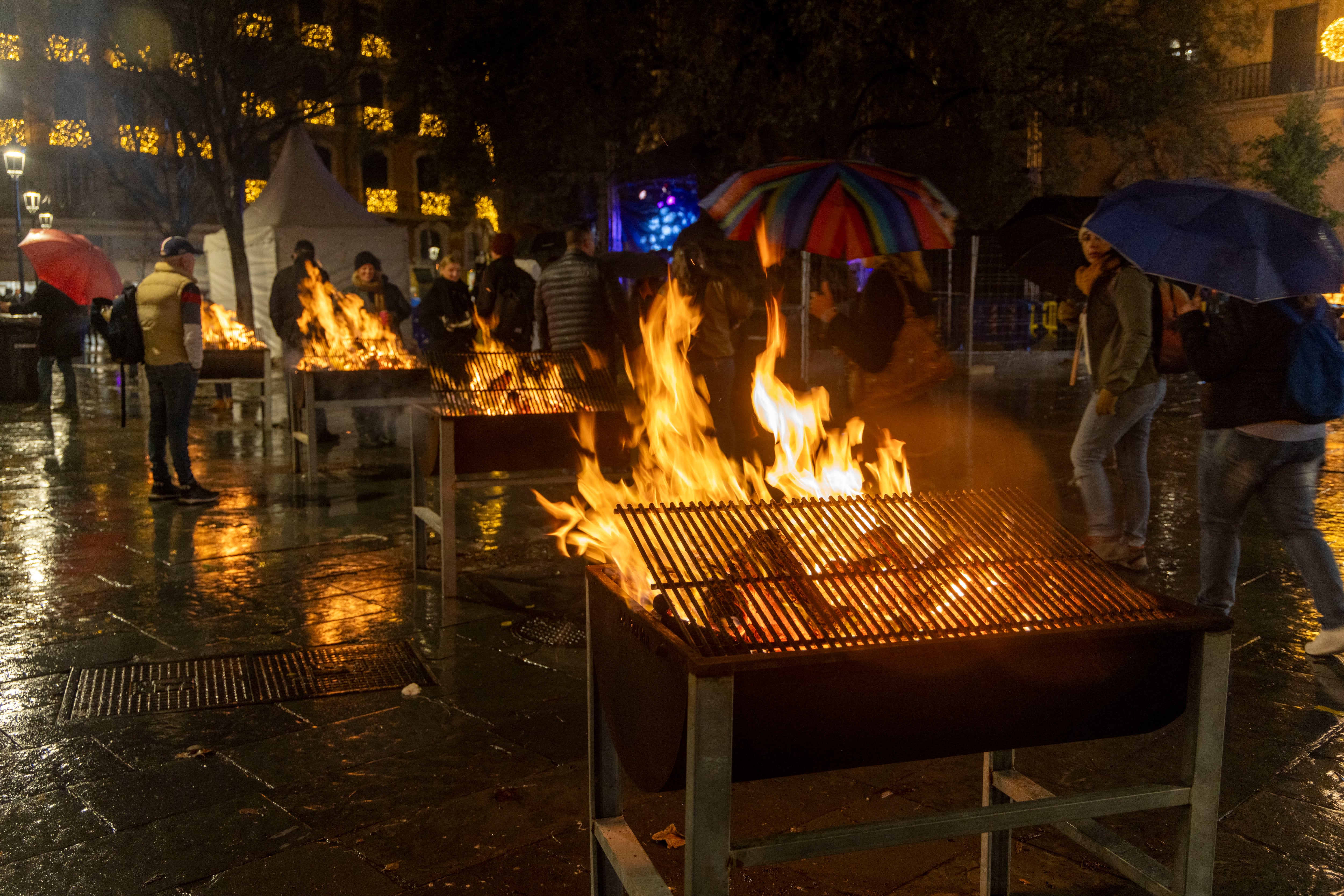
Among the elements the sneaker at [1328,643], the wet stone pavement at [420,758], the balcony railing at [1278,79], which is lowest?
the wet stone pavement at [420,758]

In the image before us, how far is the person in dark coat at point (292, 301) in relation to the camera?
1095 centimetres

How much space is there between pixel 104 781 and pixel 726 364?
534 centimetres

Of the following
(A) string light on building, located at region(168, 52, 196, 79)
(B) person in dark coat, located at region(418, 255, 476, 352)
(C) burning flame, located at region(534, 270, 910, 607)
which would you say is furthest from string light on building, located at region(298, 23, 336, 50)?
(C) burning flame, located at region(534, 270, 910, 607)

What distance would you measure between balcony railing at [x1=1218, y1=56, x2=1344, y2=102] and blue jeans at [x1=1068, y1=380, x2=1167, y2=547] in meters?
31.9

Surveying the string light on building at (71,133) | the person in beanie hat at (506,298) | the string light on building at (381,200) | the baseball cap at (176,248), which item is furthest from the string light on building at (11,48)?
the string light on building at (381,200)

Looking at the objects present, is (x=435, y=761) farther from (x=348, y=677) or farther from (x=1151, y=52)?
(x=1151, y=52)

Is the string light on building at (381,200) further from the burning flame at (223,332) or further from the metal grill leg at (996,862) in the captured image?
the metal grill leg at (996,862)

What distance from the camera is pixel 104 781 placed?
12.3ft

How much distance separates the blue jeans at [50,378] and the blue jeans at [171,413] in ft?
27.0

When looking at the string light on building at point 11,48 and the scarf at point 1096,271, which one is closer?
the scarf at point 1096,271

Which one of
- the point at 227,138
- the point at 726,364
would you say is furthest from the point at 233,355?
the point at 227,138

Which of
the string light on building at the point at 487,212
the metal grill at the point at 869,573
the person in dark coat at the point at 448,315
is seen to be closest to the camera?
the metal grill at the point at 869,573

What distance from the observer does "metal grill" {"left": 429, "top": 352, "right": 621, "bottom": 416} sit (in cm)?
609

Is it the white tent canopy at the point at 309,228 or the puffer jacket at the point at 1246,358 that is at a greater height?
the white tent canopy at the point at 309,228
